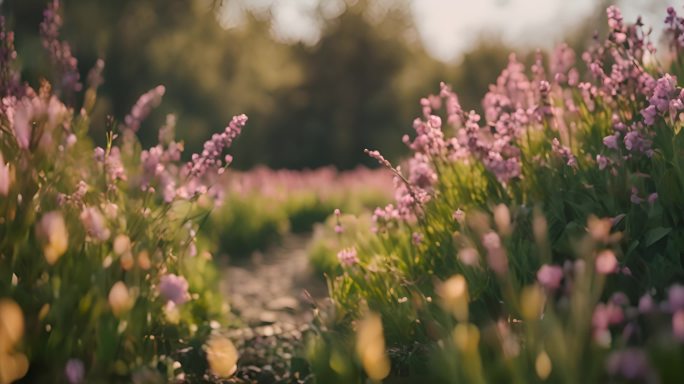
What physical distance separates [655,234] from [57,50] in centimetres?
323

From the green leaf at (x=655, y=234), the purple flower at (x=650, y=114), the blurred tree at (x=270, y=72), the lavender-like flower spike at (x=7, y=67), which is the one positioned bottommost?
the green leaf at (x=655, y=234)

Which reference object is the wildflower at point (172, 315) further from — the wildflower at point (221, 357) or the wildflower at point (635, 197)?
the wildflower at point (635, 197)

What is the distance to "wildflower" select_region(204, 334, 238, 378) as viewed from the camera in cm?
309

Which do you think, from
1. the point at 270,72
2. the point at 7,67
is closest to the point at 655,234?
the point at 7,67

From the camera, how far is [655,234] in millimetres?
2682

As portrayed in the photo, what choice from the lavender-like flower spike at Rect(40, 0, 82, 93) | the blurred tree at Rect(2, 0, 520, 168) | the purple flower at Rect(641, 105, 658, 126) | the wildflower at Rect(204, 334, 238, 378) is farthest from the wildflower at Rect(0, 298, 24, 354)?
the blurred tree at Rect(2, 0, 520, 168)

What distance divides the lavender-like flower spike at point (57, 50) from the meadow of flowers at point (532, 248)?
1925mm

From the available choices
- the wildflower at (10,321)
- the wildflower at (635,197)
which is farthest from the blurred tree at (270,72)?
the wildflower at (10,321)

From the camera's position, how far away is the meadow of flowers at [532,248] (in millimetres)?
1967

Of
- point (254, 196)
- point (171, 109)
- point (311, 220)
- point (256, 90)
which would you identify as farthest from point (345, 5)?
point (254, 196)

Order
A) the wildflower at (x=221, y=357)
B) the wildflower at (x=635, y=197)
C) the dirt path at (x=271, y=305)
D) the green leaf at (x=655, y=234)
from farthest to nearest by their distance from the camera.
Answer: the dirt path at (x=271, y=305)
the wildflower at (x=221, y=357)
the wildflower at (x=635, y=197)
the green leaf at (x=655, y=234)

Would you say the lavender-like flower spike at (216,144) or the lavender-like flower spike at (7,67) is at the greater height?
the lavender-like flower spike at (7,67)

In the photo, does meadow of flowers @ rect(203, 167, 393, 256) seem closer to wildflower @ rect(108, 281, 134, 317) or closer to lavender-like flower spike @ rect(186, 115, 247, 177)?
lavender-like flower spike @ rect(186, 115, 247, 177)

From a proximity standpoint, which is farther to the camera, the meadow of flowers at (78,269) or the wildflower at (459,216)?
the wildflower at (459,216)
